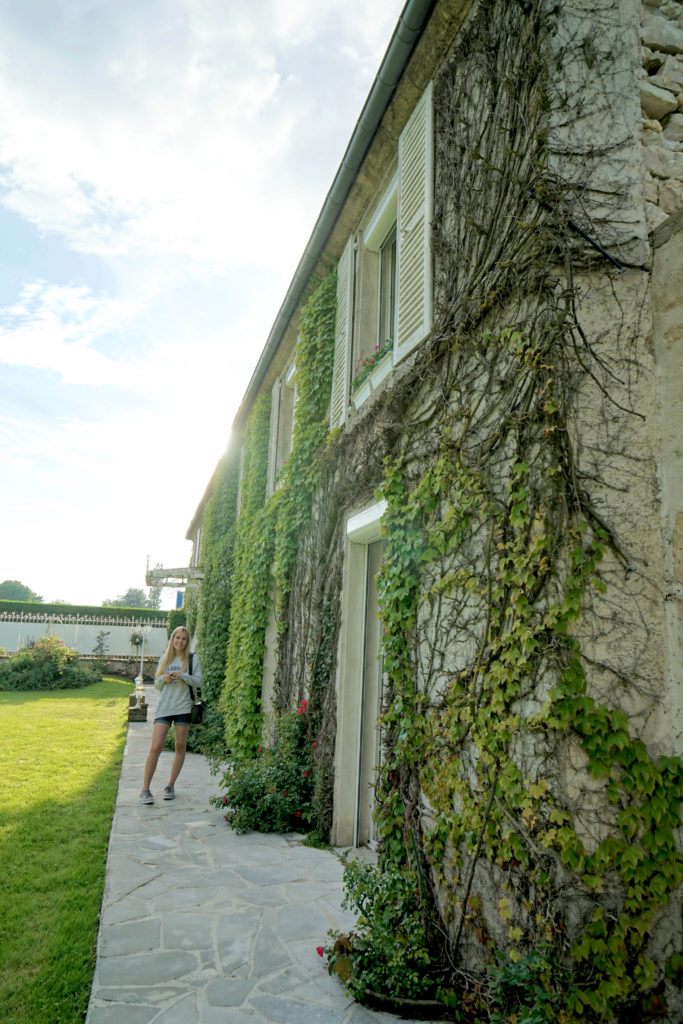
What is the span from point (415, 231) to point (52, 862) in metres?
5.09

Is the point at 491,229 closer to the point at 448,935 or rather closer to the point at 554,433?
the point at 554,433

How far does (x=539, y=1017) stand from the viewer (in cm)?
215

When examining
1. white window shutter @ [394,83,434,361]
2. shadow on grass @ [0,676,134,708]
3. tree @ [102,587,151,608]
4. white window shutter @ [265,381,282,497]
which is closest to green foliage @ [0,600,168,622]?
shadow on grass @ [0,676,134,708]

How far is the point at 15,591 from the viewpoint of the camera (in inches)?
3460

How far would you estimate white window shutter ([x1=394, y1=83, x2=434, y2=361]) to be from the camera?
413cm

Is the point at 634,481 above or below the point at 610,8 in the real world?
below

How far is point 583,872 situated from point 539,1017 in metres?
0.49

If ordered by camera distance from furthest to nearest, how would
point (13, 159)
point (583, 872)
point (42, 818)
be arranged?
point (42, 818) < point (13, 159) < point (583, 872)

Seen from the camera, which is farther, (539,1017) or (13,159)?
(13,159)

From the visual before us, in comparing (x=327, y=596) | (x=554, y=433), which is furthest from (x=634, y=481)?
(x=327, y=596)

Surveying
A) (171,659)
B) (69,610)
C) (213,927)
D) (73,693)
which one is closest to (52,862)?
(213,927)

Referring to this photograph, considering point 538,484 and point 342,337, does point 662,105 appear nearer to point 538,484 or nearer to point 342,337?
point 538,484

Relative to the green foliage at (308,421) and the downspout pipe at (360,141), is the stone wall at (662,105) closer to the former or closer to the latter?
the downspout pipe at (360,141)

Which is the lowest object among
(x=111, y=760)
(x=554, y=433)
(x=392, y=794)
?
(x=111, y=760)
